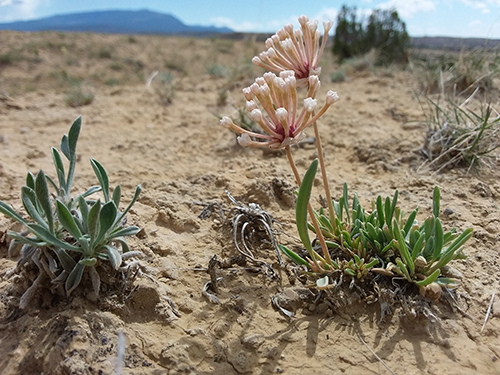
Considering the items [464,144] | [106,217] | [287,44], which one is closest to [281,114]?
[287,44]

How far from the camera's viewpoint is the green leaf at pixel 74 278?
1.70 meters

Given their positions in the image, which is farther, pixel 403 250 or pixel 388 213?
pixel 388 213

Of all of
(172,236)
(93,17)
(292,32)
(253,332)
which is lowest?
(253,332)

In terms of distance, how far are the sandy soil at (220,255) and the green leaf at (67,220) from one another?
0.34 m

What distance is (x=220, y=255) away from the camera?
225cm

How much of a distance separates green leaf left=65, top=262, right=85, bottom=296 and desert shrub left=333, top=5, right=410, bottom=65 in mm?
10152

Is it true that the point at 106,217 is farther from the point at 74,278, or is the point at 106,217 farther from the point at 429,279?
the point at 429,279

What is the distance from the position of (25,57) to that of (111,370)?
20365 mm

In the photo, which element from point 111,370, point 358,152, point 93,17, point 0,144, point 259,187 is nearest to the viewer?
point 111,370

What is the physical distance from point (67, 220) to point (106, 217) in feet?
0.61

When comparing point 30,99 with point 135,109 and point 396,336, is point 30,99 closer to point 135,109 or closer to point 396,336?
point 135,109

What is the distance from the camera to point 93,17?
4301 inches

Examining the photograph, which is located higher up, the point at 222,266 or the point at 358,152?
the point at 358,152

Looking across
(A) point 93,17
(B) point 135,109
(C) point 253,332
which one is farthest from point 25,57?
(A) point 93,17
